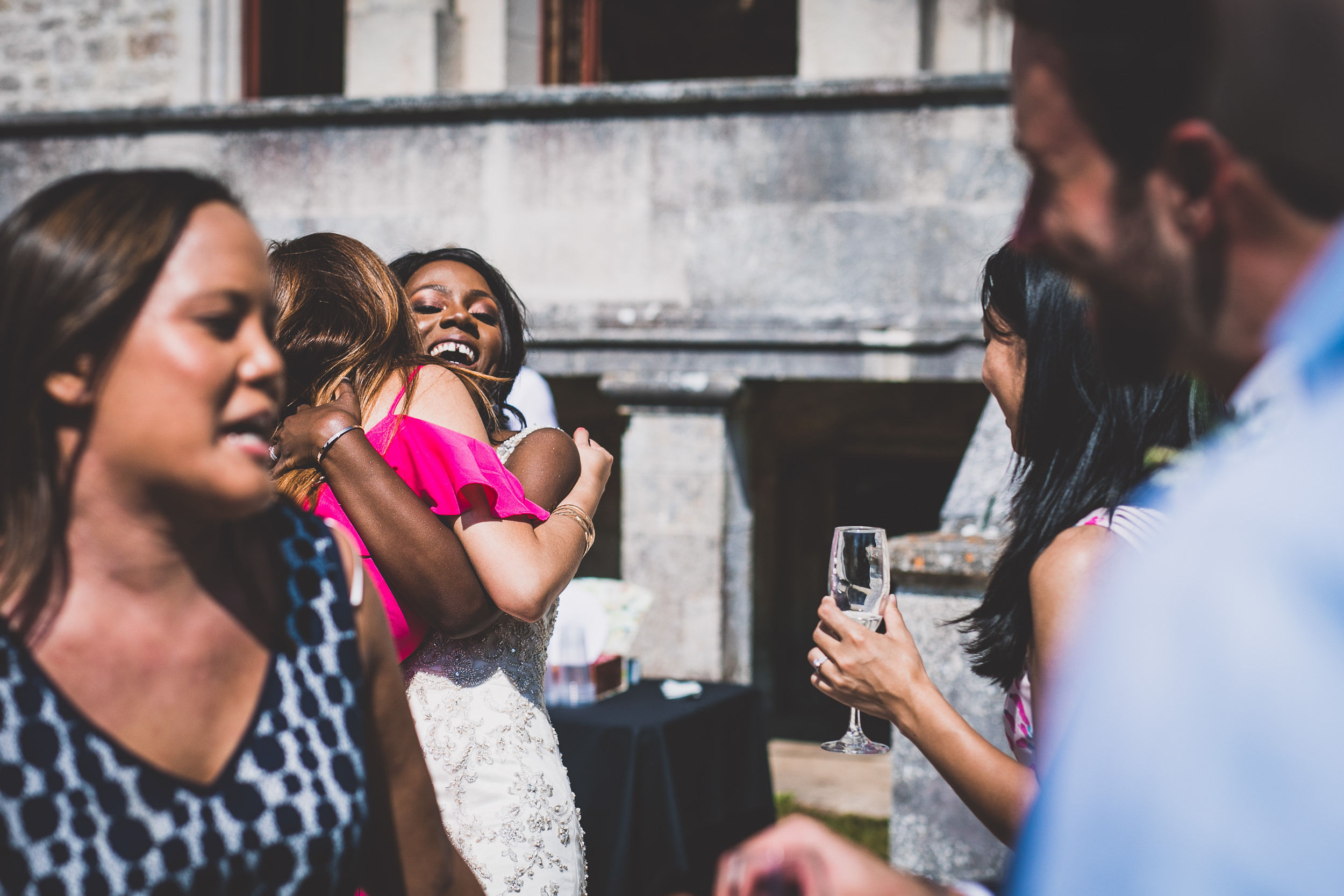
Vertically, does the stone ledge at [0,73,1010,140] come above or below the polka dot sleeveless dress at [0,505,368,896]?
above

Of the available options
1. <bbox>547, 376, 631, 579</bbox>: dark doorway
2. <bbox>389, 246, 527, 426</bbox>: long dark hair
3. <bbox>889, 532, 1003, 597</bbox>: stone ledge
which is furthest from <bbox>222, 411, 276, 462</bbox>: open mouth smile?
<bbox>547, 376, 631, 579</bbox>: dark doorway

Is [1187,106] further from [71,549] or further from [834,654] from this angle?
[834,654]

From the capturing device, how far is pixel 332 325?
2070mm

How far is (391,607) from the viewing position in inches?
79.0

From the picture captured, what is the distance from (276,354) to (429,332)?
152 centimetres

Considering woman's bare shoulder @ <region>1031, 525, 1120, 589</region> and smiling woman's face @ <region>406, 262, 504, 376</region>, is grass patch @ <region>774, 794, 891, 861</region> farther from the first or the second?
woman's bare shoulder @ <region>1031, 525, 1120, 589</region>

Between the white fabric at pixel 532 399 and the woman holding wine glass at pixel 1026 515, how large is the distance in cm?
227

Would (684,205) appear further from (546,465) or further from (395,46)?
(546,465)

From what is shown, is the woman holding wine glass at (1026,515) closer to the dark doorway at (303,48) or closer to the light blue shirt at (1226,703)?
the light blue shirt at (1226,703)

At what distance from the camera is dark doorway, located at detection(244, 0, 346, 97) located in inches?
348

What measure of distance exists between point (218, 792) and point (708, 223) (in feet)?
18.0

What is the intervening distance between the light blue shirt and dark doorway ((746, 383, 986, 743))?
6.63 metres

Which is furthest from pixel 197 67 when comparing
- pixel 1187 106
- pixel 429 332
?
pixel 1187 106

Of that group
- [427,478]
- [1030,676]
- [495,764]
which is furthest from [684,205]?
[1030,676]
